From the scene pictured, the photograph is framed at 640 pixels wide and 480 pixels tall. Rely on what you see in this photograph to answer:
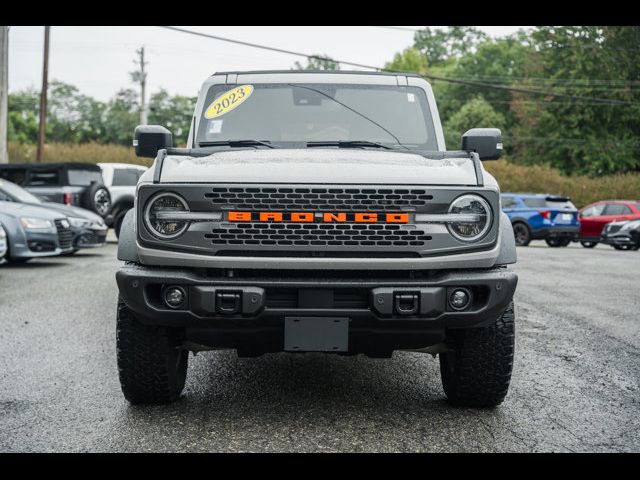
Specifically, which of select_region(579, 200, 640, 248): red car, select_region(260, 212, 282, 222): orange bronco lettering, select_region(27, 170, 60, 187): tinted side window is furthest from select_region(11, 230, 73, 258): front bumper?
select_region(579, 200, 640, 248): red car

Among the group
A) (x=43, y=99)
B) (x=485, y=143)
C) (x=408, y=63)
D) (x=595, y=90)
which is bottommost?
(x=485, y=143)

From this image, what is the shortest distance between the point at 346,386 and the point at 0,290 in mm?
6332

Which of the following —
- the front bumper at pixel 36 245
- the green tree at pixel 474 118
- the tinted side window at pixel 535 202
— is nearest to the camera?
the front bumper at pixel 36 245

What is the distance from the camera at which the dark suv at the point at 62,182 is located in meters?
16.3

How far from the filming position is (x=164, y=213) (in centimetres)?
392

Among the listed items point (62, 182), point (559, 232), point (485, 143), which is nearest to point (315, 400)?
point (485, 143)

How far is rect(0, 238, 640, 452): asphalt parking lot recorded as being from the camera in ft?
12.8

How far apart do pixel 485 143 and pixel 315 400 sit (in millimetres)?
1908

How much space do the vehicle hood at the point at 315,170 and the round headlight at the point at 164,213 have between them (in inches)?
3.7

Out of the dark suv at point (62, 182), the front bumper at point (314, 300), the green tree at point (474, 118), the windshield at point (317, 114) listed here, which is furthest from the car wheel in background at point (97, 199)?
the green tree at point (474, 118)

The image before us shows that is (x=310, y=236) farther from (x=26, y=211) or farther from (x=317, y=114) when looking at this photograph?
(x=26, y=211)

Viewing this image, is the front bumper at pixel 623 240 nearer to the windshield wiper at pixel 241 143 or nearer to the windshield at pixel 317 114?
the windshield at pixel 317 114
